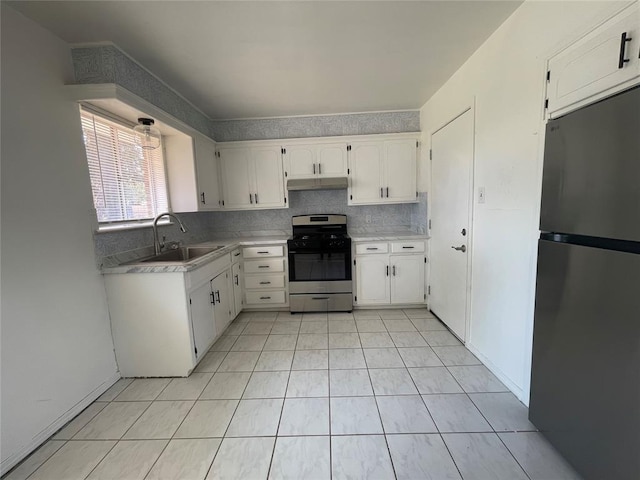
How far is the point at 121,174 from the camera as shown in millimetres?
2312

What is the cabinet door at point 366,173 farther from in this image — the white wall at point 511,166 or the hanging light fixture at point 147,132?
the hanging light fixture at point 147,132

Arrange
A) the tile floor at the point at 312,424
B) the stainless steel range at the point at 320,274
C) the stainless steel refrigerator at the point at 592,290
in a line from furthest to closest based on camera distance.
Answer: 1. the stainless steel range at the point at 320,274
2. the tile floor at the point at 312,424
3. the stainless steel refrigerator at the point at 592,290

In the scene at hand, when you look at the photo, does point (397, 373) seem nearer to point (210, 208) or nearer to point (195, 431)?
point (195, 431)

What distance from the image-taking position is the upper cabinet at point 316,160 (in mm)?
3441

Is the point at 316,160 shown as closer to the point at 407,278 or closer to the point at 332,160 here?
the point at 332,160

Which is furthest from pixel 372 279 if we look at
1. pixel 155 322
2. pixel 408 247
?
pixel 155 322

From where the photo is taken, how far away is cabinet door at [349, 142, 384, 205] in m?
3.43

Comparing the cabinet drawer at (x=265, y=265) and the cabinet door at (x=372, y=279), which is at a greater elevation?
the cabinet drawer at (x=265, y=265)

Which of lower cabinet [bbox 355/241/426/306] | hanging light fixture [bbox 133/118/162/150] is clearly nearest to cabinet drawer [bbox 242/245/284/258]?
lower cabinet [bbox 355/241/426/306]

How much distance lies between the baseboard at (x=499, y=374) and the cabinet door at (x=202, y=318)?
2.34 m

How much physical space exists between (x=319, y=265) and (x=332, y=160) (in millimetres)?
1377

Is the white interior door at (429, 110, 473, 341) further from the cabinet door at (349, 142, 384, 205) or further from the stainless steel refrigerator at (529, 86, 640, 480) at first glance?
the stainless steel refrigerator at (529, 86, 640, 480)

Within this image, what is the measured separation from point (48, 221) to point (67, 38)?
1.25 meters

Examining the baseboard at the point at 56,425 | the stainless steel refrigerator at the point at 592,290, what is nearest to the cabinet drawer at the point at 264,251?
the baseboard at the point at 56,425
